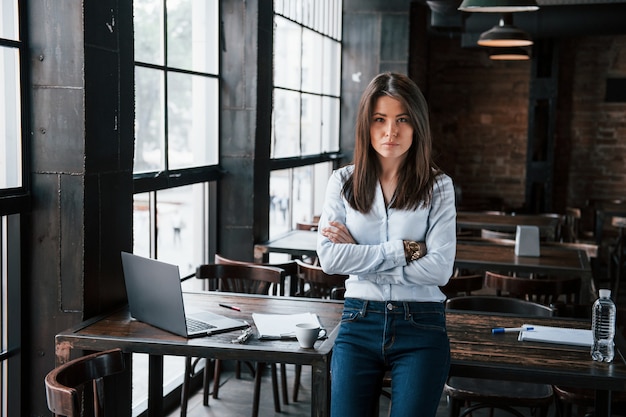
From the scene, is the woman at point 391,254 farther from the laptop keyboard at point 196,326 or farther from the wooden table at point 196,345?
the laptop keyboard at point 196,326

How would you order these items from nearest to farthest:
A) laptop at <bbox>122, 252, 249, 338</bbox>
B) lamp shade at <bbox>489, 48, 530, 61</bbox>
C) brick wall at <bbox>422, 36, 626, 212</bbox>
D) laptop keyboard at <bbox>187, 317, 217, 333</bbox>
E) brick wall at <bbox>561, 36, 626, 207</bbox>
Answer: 1. laptop at <bbox>122, 252, 249, 338</bbox>
2. laptop keyboard at <bbox>187, 317, 217, 333</bbox>
3. lamp shade at <bbox>489, 48, 530, 61</bbox>
4. brick wall at <bbox>561, 36, 626, 207</bbox>
5. brick wall at <bbox>422, 36, 626, 212</bbox>

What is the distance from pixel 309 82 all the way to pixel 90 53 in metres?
4.02

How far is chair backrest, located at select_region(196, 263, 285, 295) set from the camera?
4.20m

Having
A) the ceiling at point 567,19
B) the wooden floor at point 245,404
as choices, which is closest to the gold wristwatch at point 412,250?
the wooden floor at point 245,404

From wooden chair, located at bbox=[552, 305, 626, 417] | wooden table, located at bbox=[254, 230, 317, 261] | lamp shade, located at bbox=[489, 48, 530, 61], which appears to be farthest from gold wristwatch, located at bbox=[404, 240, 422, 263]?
lamp shade, located at bbox=[489, 48, 530, 61]

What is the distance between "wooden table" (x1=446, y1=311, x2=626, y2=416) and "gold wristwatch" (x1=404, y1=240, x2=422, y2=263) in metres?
0.44

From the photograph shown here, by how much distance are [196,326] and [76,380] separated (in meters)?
0.65

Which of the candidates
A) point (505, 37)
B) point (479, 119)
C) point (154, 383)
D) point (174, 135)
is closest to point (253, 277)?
point (174, 135)

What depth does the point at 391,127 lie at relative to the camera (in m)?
2.46

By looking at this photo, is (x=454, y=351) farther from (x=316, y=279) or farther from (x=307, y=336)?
(x=316, y=279)

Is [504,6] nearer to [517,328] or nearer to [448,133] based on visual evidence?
[517,328]

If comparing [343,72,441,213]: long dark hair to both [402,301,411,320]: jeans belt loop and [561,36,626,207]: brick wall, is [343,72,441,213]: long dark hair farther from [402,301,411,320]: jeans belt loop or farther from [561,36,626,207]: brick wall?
[561,36,626,207]: brick wall

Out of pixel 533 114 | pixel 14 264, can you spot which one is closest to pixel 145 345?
pixel 14 264

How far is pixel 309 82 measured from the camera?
23.0 feet
